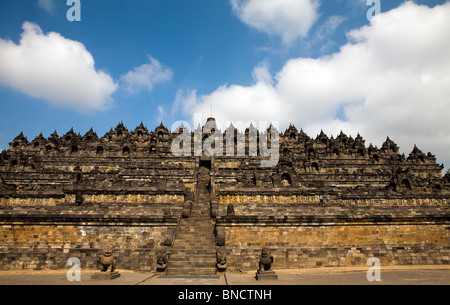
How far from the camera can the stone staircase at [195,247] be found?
42.1 feet

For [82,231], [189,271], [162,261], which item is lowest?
[189,271]

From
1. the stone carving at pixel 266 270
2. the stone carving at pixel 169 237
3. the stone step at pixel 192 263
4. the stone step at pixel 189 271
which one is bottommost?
the stone step at pixel 189 271

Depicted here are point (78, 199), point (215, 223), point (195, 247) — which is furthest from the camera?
point (78, 199)

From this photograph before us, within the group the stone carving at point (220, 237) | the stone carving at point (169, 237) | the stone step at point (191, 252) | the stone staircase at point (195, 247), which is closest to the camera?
the stone staircase at point (195, 247)

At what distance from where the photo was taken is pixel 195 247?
47.3ft

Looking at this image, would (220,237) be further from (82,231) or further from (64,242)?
(64,242)

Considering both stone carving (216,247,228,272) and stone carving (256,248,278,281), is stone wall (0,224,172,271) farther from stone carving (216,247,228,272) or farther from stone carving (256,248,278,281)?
stone carving (256,248,278,281)

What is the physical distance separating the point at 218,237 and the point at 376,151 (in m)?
35.3

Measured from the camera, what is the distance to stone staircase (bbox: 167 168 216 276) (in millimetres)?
12828

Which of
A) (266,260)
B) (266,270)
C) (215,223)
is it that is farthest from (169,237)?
(266,260)

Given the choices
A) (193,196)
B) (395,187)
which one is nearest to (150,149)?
(193,196)

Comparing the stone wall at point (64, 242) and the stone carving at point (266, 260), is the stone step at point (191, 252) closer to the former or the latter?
the stone wall at point (64, 242)

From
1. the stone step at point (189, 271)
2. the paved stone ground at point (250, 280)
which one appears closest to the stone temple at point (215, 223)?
the stone step at point (189, 271)

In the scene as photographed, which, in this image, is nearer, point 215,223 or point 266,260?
point 266,260
